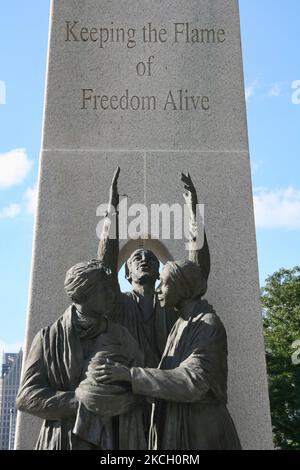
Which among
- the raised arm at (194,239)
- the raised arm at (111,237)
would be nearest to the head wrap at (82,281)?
the raised arm at (111,237)

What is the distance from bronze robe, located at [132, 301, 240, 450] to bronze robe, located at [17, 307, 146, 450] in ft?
0.69

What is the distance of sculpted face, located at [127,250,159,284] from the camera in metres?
5.32

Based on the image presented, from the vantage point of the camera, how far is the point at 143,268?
5.33m

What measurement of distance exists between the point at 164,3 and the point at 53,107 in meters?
1.83

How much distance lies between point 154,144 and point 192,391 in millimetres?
3243

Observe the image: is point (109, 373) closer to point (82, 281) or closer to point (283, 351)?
point (82, 281)

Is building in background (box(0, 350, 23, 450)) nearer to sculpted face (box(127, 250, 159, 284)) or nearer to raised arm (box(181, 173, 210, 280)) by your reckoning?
sculpted face (box(127, 250, 159, 284))

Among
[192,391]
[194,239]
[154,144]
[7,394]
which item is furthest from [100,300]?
[7,394]

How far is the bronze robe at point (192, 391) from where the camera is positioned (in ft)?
12.9

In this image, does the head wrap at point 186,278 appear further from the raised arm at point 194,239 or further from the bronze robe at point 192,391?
the raised arm at point 194,239

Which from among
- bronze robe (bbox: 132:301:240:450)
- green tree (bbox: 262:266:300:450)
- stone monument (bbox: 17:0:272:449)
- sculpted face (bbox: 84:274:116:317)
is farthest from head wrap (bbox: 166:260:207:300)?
green tree (bbox: 262:266:300:450)

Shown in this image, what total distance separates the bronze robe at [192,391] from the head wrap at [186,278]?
0.23m
